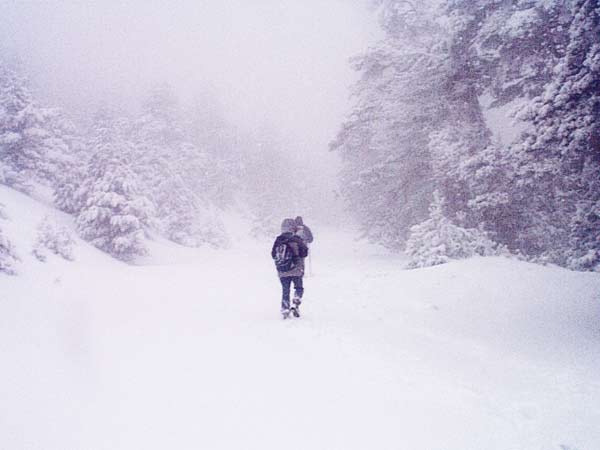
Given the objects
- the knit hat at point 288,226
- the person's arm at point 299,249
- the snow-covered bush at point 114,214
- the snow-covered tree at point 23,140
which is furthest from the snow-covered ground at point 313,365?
the snow-covered tree at point 23,140

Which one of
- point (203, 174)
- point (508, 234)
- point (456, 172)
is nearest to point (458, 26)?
point (456, 172)

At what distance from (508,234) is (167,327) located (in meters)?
12.6

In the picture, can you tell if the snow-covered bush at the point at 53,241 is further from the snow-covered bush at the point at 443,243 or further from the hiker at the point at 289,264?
the snow-covered bush at the point at 443,243

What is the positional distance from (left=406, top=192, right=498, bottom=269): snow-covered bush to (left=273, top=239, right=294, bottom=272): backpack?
7.39m

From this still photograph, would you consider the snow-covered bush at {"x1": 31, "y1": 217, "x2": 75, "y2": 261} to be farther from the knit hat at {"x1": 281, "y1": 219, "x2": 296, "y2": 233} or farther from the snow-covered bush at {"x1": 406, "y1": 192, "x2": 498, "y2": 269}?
the snow-covered bush at {"x1": 406, "y1": 192, "x2": 498, "y2": 269}

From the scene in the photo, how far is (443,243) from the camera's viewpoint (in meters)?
14.4

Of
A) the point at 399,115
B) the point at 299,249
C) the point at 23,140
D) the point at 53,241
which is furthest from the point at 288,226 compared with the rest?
the point at 23,140

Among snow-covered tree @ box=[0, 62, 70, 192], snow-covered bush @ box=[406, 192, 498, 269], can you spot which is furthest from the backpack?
snow-covered tree @ box=[0, 62, 70, 192]

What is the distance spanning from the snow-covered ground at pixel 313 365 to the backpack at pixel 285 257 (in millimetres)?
1190

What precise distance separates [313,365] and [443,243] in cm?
1046

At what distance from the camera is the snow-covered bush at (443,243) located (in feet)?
46.1

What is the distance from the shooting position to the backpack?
8.59 meters

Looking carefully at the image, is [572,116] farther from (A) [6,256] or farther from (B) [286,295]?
(A) [6,256]

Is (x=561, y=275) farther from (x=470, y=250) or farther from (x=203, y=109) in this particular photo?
(x=203, y=109)
